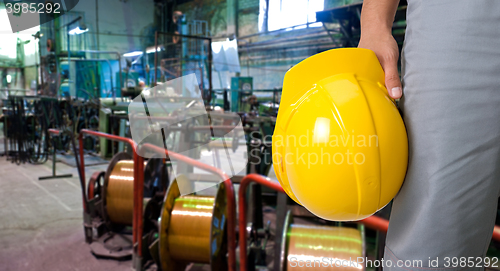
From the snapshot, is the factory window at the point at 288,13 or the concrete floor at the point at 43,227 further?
the factory window at the point at 288,13

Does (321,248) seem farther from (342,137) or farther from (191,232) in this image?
(342,137)

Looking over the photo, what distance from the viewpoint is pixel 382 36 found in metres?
0.83

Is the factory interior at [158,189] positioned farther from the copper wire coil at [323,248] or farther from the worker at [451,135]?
the worker at [451,135]

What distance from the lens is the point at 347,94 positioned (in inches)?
27.1

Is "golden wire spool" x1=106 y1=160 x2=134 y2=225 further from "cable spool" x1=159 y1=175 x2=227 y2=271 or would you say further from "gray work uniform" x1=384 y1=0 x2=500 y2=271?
"gray work uniform" x1=384 y1=0 x2=500 y2=271

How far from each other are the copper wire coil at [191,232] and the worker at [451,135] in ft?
7.20

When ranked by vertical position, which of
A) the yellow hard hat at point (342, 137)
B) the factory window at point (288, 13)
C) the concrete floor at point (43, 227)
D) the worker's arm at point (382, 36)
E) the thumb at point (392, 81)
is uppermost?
the factory window at point (288, 13)

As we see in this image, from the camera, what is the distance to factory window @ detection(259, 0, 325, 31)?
1003 cm

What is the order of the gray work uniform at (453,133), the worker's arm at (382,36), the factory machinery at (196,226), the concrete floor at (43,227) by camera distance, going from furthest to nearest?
the concrete floor at (43,227) < the factory machinery at (196,226) < the worker's arm at (382,36) < the gray work uniform at (453,133)

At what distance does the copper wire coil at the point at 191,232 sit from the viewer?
9.04 feet

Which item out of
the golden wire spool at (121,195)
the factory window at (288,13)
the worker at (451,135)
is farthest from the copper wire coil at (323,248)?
the factory window at (288,13)

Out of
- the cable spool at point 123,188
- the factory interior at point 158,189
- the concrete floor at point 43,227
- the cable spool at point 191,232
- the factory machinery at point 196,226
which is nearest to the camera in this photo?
the factory machinery at point 196,226

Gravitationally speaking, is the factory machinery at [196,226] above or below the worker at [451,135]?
below

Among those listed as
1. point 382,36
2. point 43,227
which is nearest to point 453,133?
point 382,36
